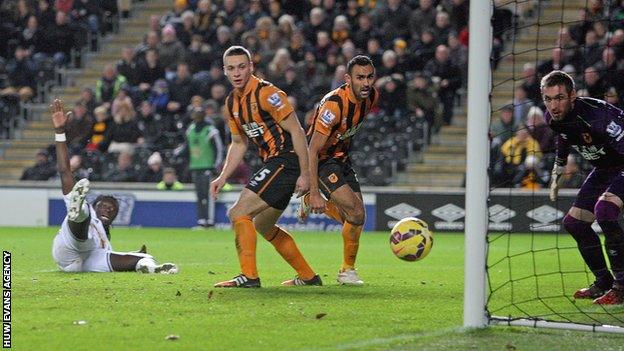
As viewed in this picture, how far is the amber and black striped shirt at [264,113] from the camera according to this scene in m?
10.4

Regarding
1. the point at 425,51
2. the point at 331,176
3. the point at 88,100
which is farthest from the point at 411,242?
the point at 88,100

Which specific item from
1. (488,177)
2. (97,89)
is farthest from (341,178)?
(97,89)

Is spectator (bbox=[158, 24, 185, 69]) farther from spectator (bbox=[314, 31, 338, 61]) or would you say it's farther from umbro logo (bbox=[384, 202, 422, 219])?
umbro logo (bbox=[384, 202, 422, 219])

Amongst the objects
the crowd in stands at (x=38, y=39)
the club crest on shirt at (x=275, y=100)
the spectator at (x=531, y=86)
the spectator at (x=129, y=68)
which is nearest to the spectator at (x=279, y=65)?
the spectator at (x=129, y=68)

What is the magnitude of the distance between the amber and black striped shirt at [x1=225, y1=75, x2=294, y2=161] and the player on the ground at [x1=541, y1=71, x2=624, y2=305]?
86.1 inches

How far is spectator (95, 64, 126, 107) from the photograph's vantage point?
84.3 ft

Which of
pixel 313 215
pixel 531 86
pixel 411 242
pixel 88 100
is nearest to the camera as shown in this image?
pixel 411 242

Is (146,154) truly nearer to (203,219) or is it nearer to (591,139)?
(203,219)

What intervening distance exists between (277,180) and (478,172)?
2770 mm

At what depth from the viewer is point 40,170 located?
2442cm

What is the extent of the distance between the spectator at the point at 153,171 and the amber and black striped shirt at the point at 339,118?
1238 cm

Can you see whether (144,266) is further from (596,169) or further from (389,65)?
(389,65)

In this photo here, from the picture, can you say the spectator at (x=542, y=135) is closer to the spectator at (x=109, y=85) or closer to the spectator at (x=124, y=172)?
the spectator at (x=124, y=172)

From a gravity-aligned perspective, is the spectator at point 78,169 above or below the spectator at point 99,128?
below
